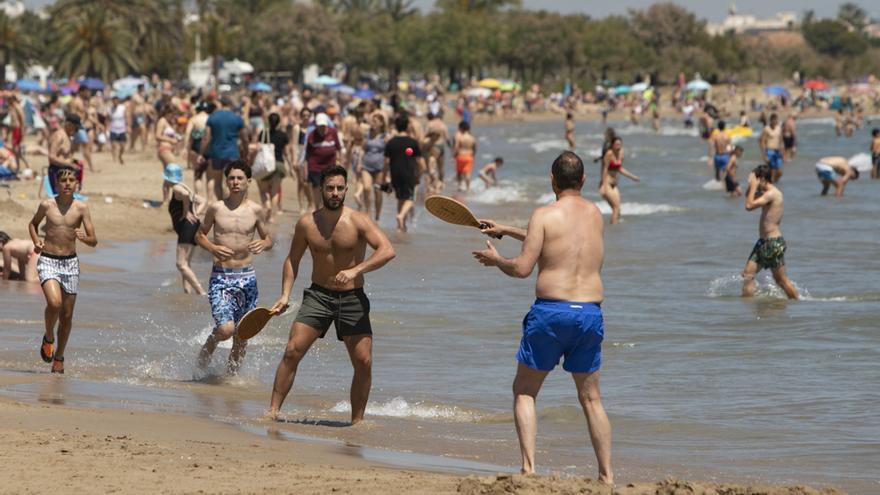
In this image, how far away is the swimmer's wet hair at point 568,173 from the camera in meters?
A: 6.34

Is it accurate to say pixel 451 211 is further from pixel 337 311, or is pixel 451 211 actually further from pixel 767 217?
pixel 767 217

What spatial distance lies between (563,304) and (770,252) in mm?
7902

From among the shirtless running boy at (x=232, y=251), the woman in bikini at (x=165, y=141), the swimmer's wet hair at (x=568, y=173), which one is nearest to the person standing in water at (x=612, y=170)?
the woman in bikini at (x=165, y=141)

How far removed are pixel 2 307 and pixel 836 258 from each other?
11.2 metres

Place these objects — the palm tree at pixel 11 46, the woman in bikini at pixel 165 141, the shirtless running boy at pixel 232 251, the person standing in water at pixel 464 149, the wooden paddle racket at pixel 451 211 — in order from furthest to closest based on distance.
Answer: the palm tree at pixel 11 46 < the person standing in water at pixel 464 149 < the woman in bikini at pixel 165 141 < the shirtless running boy at pixel 232 251 < the wooden paddle racket at pixel 451 211

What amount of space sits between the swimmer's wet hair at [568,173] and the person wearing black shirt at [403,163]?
12385mm

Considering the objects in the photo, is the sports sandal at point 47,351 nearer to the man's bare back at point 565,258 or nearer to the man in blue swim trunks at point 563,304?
the man in blue swim trunks at point 563,304

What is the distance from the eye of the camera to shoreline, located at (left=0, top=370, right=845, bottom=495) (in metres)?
5.82

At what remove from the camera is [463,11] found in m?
113

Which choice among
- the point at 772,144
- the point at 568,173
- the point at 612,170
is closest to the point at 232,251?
the point at 568,173

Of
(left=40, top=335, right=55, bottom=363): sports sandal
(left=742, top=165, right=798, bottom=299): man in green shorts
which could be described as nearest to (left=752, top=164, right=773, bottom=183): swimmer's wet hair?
(left=742, top=165, right=798, bottom=299): man in green shorts

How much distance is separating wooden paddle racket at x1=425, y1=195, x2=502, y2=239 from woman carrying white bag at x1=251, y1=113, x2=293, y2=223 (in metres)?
12.1

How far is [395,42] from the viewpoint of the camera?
105062 mm

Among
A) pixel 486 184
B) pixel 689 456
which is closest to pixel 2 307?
pixel 689 456
